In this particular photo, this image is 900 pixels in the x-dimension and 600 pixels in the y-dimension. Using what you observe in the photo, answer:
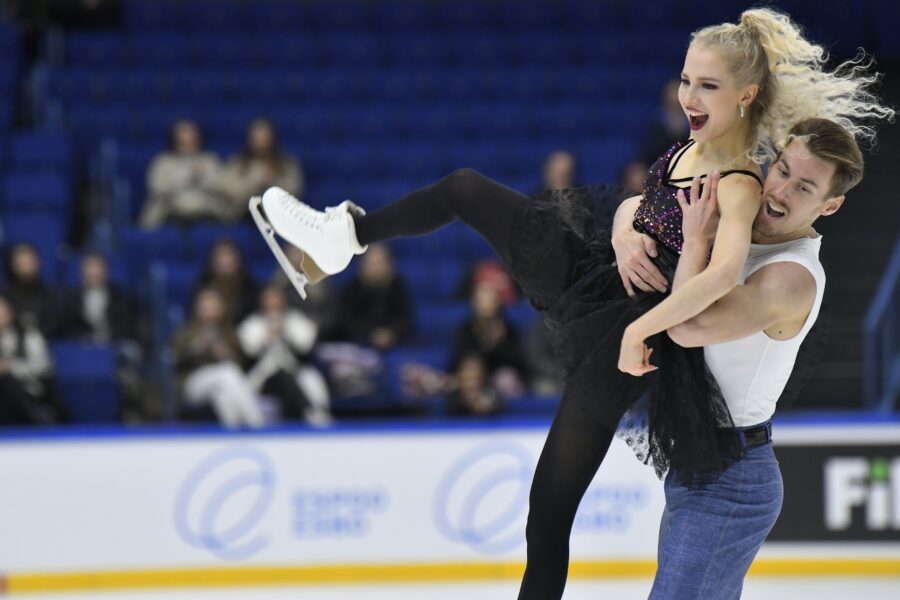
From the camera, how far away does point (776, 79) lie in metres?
2.65

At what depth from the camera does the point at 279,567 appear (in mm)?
5797

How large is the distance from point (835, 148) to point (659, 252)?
1.46 ft

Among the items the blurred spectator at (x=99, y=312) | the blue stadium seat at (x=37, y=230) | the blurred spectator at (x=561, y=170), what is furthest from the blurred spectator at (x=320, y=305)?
the blue stadium seat at (x=37, y=230)

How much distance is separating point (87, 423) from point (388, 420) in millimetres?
1669

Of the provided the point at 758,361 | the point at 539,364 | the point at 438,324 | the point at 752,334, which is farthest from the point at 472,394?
the point at 752,334

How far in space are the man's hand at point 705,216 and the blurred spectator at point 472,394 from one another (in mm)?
3869

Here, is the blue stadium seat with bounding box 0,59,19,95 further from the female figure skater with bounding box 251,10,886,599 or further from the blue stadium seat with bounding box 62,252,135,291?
the female figure skater with bounding box 251,10,886,599

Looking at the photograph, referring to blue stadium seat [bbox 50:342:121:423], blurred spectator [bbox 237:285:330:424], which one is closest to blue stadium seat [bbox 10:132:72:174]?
blue stadium seat [bbox 50:342:121:423]

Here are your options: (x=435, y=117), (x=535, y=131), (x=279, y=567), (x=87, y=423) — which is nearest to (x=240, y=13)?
(x=435, y=117)

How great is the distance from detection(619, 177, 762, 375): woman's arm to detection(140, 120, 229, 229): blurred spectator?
5751 millimetres

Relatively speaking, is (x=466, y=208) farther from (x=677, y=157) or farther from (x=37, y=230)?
(x=37, y=230)

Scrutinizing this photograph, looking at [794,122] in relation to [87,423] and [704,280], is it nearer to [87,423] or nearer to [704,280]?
[704,280]

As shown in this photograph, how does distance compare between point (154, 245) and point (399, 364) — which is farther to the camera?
point (154, 245)

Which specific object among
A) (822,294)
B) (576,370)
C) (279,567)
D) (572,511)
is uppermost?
(822,294)
